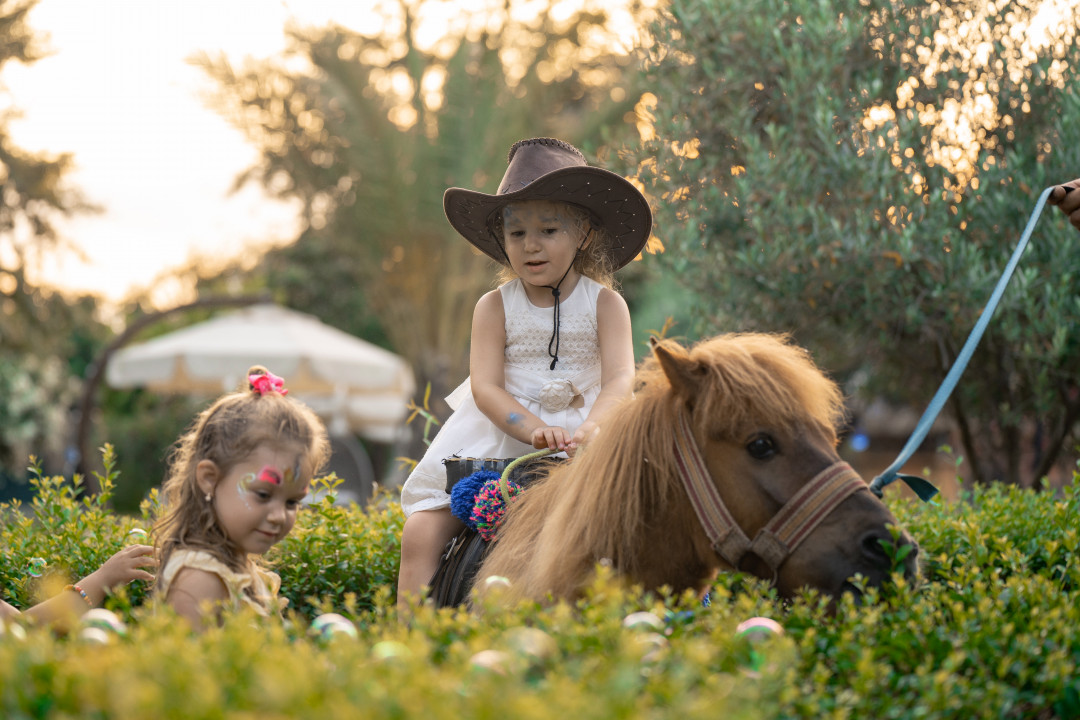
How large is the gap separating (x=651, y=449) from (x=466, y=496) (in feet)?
2.43

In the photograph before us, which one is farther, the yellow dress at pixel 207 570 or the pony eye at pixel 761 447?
the yellow dress at pixel 207 570

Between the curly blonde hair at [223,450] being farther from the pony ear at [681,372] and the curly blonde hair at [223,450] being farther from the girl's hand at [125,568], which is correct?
the pony ear at [681,372]

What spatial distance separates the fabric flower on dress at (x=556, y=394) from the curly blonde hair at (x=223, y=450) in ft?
2.68

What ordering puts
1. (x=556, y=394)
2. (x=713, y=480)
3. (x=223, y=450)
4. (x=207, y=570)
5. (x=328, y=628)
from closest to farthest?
(x=328, y=628) < (x=713, y=480) < (x=207, y=570) < (x=223, y=450) < (x=556, y=394)

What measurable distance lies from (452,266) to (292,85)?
351cm

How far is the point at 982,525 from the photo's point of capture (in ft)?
11.3

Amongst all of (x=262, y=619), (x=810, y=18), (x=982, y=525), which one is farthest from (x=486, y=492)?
(x=810, y=18)

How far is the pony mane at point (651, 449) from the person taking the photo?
232 centimetres

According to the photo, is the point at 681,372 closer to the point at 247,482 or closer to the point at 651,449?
the point at 651,449

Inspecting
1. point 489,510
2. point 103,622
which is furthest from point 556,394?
point 103,622

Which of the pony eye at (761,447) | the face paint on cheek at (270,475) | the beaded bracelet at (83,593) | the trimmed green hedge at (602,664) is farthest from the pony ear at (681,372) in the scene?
the beaded bracelet at (83,593)

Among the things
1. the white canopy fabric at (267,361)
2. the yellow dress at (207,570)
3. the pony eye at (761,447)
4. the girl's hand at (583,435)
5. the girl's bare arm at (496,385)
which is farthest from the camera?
the white canopy fabric at (267,361)

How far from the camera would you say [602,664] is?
1.53 m

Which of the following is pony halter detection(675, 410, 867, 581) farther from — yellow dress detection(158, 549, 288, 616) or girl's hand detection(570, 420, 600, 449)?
yellow dress detection(158, 549, 288, 616)
